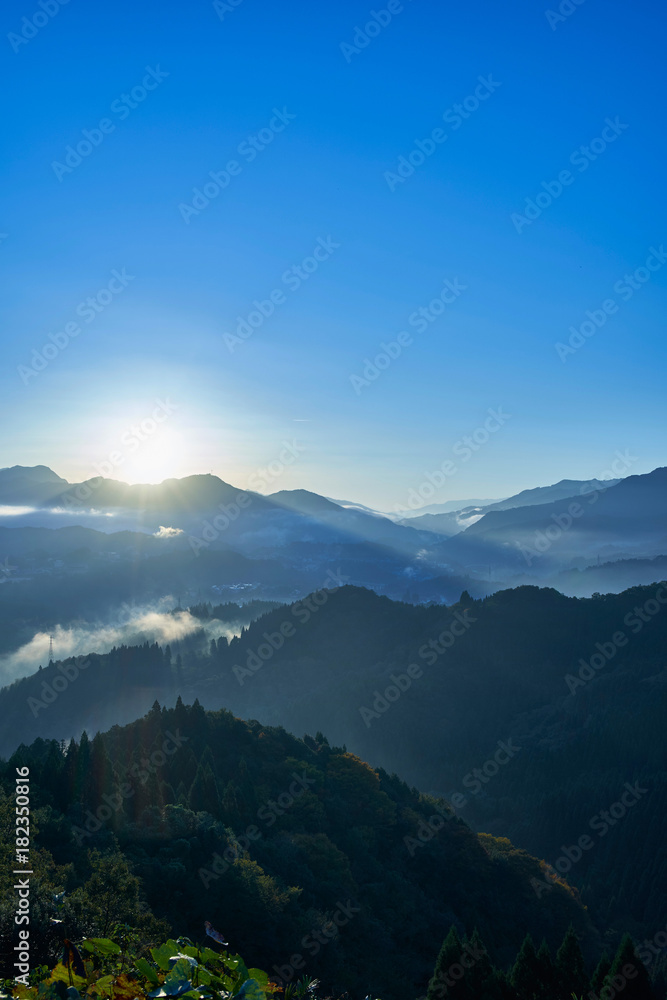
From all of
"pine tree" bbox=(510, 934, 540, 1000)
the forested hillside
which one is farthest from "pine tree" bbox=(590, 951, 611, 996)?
the forested hillside

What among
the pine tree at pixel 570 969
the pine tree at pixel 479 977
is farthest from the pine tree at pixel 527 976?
the pine tree at pixel 479 977

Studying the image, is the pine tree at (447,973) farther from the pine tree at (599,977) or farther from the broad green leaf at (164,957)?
the broad green leaf at (164,957)

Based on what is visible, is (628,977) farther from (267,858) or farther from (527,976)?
(267,858)

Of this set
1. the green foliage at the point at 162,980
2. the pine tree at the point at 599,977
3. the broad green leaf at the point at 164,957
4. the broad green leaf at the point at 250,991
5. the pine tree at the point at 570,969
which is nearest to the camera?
the broad green leaf at the point at 250,991

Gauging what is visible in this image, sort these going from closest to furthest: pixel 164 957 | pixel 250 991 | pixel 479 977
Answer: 1. pixel 250 991
2. pixel 164 957
3. pixel 479 977

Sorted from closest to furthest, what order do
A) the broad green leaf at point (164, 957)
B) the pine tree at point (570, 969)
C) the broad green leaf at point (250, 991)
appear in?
the broad green leaf at point (250, 991) < the broad green leaf at point (164, 957) < the pine tree at point (570, 969)

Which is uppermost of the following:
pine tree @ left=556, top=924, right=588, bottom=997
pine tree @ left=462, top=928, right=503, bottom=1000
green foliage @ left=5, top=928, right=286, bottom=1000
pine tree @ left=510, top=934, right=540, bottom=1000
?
green foliage @ left=5, top=928, right=286, bottom=1000

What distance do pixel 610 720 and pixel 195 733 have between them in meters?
132

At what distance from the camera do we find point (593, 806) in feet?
467

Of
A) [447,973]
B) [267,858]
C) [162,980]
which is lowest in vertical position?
[267,858]

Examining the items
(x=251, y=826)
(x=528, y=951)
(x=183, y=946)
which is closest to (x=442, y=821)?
(x=251, y=826)

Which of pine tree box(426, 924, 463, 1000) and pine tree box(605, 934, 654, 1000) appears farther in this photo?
pine tree box(605, 934, 654, 1000)

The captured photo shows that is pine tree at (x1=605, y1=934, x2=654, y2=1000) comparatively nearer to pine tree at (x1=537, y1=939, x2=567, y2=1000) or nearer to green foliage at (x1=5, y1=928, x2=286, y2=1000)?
pine tree at (x1=537, y1=939, x2=567, y2=1000)

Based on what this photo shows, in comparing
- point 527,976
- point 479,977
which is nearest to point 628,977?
point 527,976
